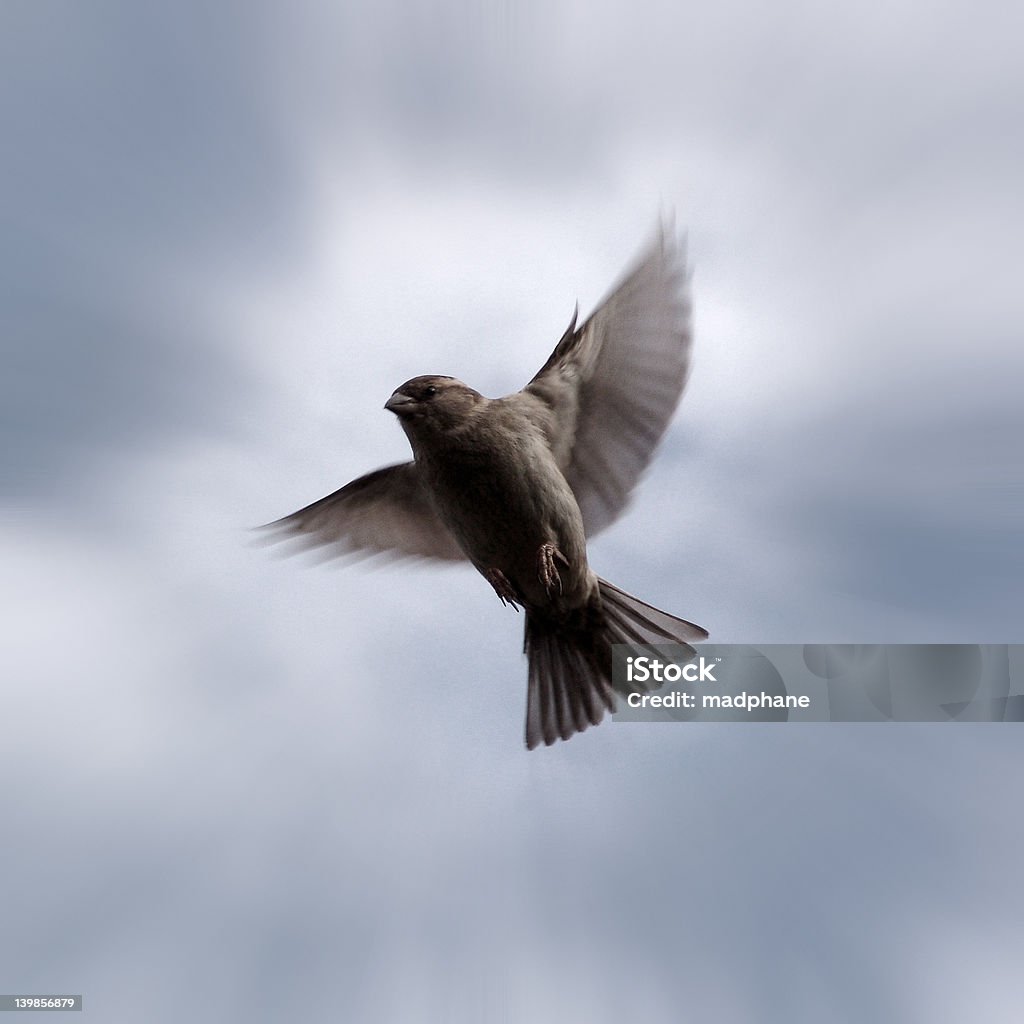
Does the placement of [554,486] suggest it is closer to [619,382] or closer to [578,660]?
[619,382]

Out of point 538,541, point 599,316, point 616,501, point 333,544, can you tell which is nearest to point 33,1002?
point 333,544

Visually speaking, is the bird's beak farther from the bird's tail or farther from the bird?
the bird's tail

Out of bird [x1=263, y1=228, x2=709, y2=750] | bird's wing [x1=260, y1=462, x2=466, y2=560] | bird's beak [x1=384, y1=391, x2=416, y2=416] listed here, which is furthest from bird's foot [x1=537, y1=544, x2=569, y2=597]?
bird's beak [x1=384, y1=391, x2=416, y2=416]

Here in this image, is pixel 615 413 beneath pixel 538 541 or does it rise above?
above

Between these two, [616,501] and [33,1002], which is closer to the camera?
[33,1002]

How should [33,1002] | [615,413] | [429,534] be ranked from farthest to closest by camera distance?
[429,534] < [615,413] < [33,1002]

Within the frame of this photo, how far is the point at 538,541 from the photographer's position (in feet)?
21.2

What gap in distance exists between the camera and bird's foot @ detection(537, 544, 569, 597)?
6.47m

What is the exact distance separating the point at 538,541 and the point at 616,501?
638 millimetres

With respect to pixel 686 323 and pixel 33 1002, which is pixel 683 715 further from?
pixel 33 1002

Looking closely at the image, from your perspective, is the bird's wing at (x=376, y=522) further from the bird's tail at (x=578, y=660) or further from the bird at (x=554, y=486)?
the bird's tail at (x=578, y=660)

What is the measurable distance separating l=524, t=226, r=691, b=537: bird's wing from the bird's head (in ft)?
1.49

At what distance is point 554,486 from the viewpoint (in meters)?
6.51

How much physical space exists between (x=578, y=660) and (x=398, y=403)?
1.88 m
